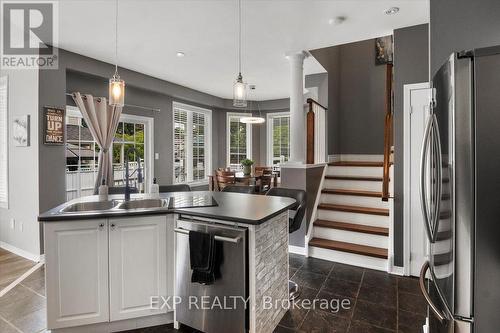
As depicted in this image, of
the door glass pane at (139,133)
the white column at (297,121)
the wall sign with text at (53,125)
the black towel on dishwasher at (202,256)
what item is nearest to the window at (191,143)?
the door glass pane at (139,133)

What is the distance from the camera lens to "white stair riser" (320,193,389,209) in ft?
12.5

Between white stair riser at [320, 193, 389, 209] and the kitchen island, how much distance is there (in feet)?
7.15

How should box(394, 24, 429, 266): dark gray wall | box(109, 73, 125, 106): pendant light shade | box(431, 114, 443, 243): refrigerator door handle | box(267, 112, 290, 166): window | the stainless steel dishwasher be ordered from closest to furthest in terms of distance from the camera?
box(431, 114, 443, 243): refrigerator door handle
the stainless steel dishwasher
box(109, 73, 125, 106): pendant light shade
box(394, 24, 429, 266): dark gray wall
box(267, 112, 290, 166): window

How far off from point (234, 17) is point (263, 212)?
86.2 inches

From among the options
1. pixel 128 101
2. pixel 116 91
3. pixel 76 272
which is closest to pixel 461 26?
pixel 116 91

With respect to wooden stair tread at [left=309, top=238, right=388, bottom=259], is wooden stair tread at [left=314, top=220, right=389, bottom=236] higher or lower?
higher

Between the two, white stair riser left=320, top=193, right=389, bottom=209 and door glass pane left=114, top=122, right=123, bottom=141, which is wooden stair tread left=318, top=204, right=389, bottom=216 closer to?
white stair riser left=320, top=193, right=389, bottom=209

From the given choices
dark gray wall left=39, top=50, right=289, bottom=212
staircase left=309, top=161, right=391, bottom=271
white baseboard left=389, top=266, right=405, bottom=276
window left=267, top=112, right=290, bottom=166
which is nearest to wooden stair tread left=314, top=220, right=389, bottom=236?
staircase left=309, top=161, right=391, bottom=271

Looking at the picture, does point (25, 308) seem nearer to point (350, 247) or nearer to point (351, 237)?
point (350, 247)

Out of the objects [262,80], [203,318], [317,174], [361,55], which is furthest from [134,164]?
[361,55]

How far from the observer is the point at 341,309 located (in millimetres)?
2430

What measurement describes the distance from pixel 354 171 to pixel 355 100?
1.75 meters

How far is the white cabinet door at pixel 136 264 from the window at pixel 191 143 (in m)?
4.29

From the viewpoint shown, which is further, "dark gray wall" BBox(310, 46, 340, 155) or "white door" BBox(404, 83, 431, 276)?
"dark gray wall" BBox(310, 46, 340, 155)
